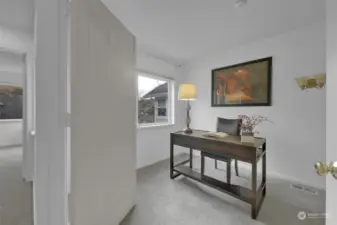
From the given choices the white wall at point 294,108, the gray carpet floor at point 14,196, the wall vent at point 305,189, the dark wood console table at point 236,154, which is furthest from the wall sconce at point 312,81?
the gray carpet floor at point 14,196

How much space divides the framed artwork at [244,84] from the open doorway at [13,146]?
345 cm

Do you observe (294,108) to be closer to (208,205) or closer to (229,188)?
(229,188)

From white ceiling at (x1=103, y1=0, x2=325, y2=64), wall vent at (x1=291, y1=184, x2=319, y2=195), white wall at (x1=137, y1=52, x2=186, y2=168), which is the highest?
white ceiling at (x1=103, y1=0, x2=325, y2=64)

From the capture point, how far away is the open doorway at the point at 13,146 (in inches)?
74.5

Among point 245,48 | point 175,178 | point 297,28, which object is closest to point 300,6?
point 297,28

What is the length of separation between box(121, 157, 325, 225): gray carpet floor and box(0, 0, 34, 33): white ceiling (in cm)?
261

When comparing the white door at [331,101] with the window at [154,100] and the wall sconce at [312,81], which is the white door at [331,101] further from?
the window at [154,100]

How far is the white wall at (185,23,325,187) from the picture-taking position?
2.43m

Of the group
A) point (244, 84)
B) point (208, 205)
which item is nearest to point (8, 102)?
point (208, 205)

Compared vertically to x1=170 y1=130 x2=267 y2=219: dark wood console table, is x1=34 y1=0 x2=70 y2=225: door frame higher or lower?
higher

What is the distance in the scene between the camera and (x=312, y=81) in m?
2.48

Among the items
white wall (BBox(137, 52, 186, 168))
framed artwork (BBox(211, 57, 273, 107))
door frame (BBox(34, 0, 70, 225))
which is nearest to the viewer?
door frame (BBox(34, 0, 70, 225))

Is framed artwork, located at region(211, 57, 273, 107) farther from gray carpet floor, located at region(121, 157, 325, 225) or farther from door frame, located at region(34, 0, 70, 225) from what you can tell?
door frame, located at region(34, 0, 70, 225)

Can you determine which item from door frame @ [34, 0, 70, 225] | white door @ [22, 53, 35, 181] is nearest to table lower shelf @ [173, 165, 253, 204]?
door frame @ [34, 0, 70, 225]
